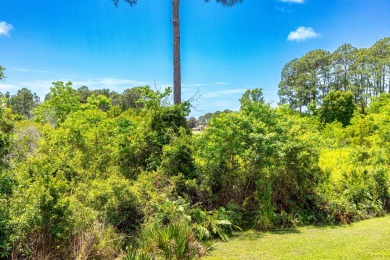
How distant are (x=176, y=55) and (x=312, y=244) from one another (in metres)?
8.32

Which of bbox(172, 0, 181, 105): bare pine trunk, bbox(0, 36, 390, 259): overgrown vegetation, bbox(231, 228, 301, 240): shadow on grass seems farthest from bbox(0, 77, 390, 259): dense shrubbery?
bbox(172, 0, 181, 105): bare pine trunk

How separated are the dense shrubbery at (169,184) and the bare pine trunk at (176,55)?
4.48ft

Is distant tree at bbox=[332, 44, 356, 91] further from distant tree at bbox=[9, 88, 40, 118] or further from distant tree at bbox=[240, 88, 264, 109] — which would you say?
distant tree at bbox=[9, 88, 40, 118]

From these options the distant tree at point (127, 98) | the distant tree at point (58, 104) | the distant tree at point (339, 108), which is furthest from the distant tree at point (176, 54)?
the distant tree at point (127, 98)

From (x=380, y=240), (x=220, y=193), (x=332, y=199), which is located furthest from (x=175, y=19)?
(x=380, y=240)

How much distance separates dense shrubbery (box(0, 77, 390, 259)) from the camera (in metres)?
5.35

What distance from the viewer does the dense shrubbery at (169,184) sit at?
17.6 ft

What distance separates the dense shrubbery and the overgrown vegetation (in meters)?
0.03

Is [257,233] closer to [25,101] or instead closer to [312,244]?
[312,244]

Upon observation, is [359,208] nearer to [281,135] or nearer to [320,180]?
[320,180]

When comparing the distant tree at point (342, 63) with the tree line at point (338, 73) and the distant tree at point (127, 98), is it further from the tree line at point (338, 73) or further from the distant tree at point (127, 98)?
the distant tree at point (127, 98)

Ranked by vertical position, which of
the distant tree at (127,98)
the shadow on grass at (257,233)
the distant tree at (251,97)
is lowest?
the shadow on grass at (257,233)

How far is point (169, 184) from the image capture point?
8.22 metres

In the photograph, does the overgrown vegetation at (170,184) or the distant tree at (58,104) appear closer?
the overgrown vegetation at (170,184)
